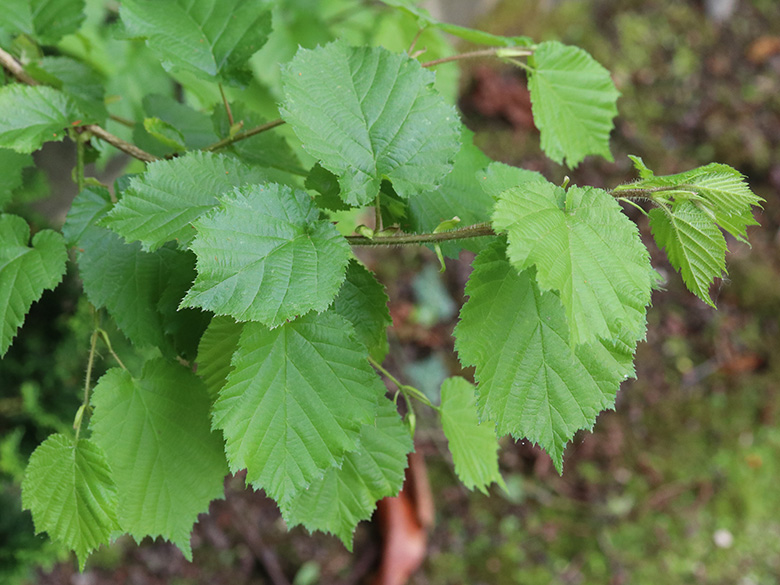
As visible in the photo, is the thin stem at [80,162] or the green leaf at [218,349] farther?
the thin stem at [80,162]

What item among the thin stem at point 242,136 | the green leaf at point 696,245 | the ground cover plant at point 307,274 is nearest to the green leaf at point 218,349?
the ground cover plant at point 307,274

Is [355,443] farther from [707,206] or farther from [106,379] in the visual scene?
[707,206]

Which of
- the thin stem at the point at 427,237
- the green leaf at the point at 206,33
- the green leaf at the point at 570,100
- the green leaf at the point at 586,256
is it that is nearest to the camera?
the green leaf at the point at 586,256

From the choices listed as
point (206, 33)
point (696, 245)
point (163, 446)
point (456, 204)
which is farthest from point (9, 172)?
point (696, 245)

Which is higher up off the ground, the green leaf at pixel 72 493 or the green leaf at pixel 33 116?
the green leaf at pixel 33 116

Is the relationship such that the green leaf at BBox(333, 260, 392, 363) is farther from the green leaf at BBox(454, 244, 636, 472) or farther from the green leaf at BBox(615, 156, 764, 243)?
the green leaf at BBox(615, 156, 764, 243)

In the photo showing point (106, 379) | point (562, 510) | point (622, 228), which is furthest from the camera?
point (562, 510)

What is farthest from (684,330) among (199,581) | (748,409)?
(199,581)

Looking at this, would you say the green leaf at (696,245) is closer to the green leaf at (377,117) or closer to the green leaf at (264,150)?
the green leaf at (377,117)

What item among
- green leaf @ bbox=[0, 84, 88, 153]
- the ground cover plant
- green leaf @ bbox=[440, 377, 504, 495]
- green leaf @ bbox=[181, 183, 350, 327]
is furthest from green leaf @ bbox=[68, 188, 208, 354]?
green leaf @ bbox=[440, 377, 504, 495]

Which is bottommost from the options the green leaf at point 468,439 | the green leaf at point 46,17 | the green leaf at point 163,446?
the green leaf at point 468,439
